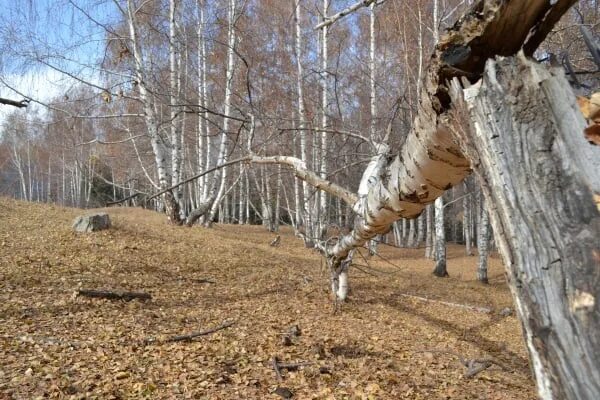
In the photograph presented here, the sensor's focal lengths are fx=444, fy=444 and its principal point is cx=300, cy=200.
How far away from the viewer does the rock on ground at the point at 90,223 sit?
26.5 ft

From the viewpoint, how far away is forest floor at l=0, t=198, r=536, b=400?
3.11 m

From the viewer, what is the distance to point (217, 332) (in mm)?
4246

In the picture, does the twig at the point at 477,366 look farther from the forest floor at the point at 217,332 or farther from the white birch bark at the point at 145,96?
the white birch bark at the point at 145,96

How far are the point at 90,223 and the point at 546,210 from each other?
8372mm

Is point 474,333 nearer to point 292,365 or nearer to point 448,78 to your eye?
point 292,365

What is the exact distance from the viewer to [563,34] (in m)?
6.14

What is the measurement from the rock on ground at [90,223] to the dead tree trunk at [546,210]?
26.6ft

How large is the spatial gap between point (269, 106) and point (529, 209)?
1135 centimetres

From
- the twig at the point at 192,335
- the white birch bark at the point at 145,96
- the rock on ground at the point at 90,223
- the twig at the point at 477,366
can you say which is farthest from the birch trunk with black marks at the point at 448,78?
the white birch bark at the point at 145,96

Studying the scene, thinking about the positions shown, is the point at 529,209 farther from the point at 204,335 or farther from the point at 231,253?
the point at 231,253

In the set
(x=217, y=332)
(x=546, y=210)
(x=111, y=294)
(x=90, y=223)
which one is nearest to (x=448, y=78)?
(x=546, y=210)

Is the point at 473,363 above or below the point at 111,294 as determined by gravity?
below

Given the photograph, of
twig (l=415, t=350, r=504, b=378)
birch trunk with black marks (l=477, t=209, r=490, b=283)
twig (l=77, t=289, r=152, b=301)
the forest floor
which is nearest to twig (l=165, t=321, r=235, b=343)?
the forest floor

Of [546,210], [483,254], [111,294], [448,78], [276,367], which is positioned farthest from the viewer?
[483,254]
